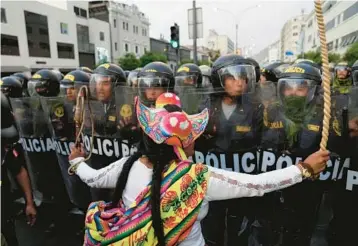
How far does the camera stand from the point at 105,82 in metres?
3.58

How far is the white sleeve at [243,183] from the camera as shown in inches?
60.3

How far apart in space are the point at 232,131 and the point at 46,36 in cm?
3087

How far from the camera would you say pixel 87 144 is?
3.08m

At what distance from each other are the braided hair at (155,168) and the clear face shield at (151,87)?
1499 mm

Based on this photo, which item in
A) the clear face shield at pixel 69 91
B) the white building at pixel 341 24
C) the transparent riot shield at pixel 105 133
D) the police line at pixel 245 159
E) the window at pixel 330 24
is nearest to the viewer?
the police line at pixel 245 159

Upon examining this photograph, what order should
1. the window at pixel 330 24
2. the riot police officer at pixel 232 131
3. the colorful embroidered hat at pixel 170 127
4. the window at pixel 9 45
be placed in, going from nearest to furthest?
the colorful embroidered hat at pixel 170 127
the riot police officer at pixel 232 131
the window at pixel 9 45
the window at pixel 330 24

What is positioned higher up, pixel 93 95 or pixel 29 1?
pixel 29 1

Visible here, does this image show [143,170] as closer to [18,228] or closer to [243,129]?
[243,129]

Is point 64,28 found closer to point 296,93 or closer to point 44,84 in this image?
point 44,84

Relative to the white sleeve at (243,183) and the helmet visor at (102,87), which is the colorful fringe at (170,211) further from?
the helmet visor at (102,87)

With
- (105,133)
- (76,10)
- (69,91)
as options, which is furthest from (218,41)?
(105,133)

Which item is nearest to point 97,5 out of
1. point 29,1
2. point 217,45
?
point 29,1

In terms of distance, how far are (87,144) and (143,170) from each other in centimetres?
162

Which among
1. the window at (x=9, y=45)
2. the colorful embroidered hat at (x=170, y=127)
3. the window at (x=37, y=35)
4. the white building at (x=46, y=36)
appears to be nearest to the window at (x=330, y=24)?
the white building at (x=46, y=36)
